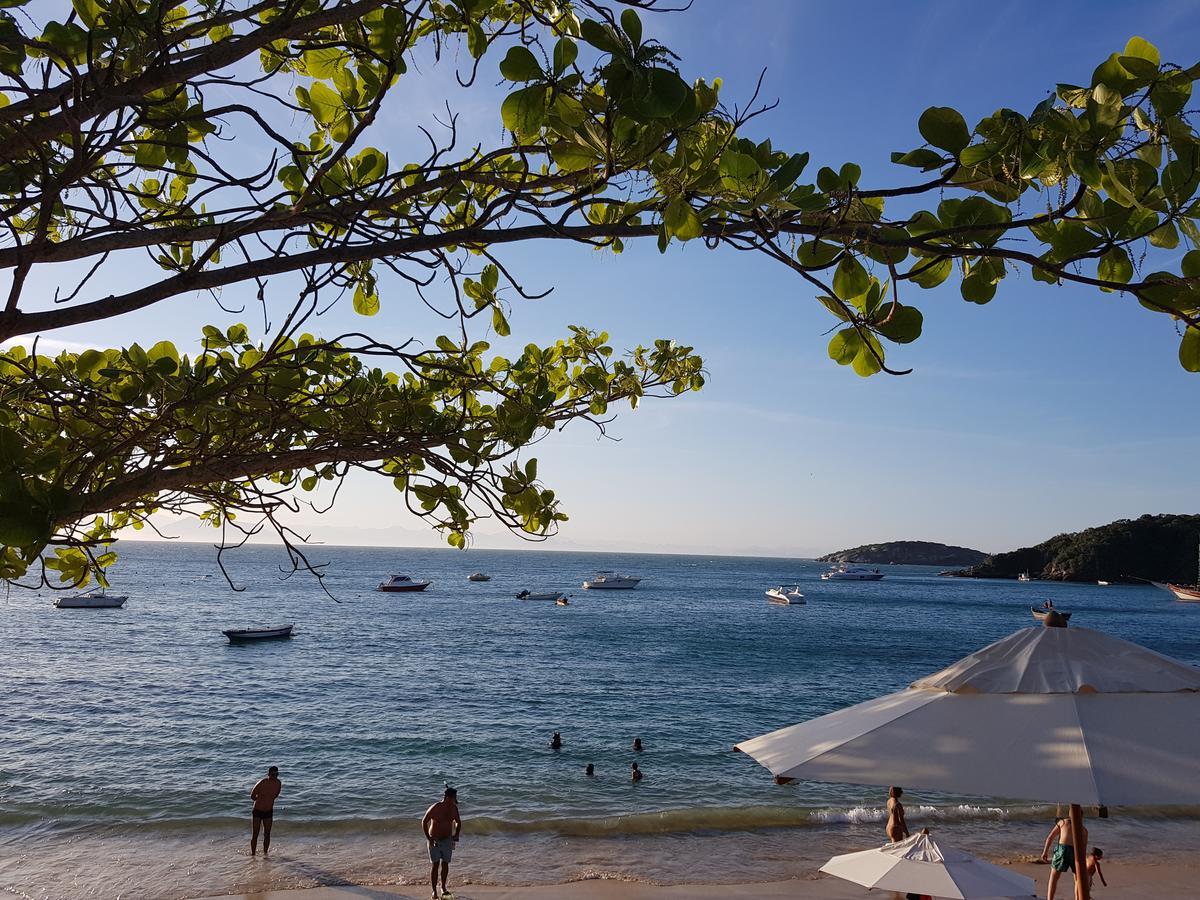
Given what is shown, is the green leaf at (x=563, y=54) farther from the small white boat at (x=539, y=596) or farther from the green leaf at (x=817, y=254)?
the small white boat at (x=539, y=596)

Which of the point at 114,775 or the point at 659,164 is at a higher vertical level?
the point at 659,164

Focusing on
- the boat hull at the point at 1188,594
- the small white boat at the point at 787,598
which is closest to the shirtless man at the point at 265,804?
the small white boat at the point at 787,598

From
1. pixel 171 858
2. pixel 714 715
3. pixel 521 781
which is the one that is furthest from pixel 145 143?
pixel 714 715

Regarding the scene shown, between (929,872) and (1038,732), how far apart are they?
14.5 ft

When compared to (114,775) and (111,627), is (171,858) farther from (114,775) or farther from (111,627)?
(111,627)

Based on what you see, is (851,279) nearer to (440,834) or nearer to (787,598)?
(440,834)

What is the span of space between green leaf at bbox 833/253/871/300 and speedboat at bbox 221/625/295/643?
4351 cm

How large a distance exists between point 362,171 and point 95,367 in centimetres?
117

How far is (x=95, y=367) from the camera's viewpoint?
2617 mm

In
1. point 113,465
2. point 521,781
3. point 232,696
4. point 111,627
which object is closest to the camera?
point 113,465

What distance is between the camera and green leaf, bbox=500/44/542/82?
118cm

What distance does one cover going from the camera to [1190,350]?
134cm

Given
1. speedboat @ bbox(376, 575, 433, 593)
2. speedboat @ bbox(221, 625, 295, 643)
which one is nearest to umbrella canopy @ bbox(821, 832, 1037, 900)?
speedboat @ bbox(221, 625, 295, 643)

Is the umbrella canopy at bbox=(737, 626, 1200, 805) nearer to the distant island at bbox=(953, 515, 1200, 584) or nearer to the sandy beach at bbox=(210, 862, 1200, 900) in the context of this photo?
the sandy beach at bbox=(210, 862, 1200, 900)
